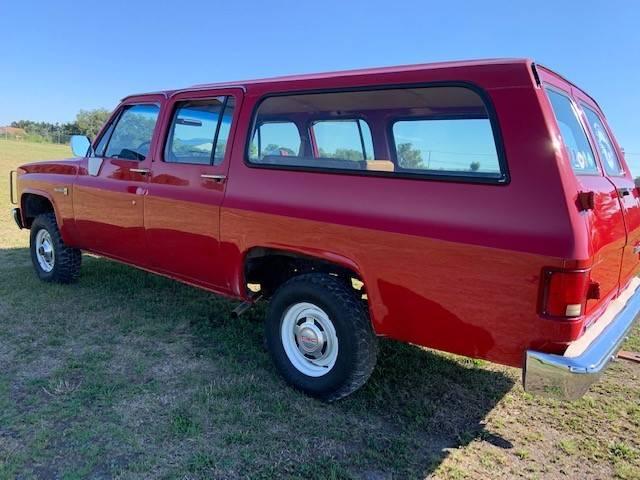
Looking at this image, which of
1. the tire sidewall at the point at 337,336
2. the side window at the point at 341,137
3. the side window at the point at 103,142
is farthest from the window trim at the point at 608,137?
the side window at the point at 103,142

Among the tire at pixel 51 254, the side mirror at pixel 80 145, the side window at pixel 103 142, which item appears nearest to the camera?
the side window at pixel 103 142

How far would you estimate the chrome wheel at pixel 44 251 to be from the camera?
547cm

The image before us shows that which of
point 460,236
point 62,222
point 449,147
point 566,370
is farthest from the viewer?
point 62,222

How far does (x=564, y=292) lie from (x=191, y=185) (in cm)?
263

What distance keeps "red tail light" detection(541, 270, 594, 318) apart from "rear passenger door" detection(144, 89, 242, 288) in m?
2.19

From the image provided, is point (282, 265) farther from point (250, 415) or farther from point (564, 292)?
point (564, 292)

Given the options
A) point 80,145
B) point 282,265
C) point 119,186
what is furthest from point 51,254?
point 282,265

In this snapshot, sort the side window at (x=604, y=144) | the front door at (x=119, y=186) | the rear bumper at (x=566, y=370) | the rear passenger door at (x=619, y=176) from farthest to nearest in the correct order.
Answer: the front door at (x=119, y=186), the side window at (x=604, y=144), the rear passenger door at (x=619, y=176), the rear bumper at (x=566, y=370)

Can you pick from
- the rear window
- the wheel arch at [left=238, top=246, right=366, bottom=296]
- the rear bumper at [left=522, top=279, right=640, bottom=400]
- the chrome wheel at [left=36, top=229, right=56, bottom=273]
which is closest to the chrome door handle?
the rear window

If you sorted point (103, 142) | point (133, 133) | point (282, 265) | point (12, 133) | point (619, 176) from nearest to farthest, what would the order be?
point (619, 176) < point (282, 265) < point (133, 133) < point (103, 142) < point (12, 133)

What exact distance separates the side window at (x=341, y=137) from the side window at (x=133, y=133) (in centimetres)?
151

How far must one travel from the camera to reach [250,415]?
304cm

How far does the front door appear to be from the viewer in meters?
4.27

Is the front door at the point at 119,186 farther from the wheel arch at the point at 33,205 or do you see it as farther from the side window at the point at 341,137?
the side window at the point at 341,137
